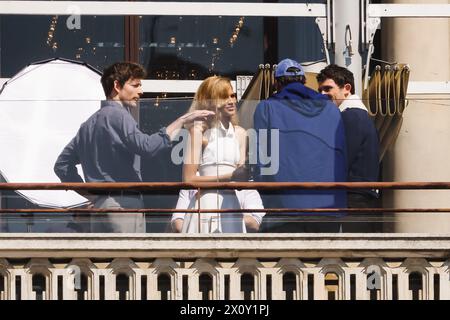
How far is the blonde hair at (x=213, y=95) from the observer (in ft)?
56.6

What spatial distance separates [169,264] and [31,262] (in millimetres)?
1106

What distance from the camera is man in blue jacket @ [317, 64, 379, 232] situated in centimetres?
1741

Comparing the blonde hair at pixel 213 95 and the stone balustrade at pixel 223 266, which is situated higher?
the blonde hair at pixel 213 95

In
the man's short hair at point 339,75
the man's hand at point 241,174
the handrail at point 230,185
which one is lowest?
the handrail at point 230,185

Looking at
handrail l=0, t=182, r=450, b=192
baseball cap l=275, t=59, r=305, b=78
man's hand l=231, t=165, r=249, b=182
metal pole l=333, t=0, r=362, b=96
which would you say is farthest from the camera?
metal pole l=333, t=0, r=362, b=96

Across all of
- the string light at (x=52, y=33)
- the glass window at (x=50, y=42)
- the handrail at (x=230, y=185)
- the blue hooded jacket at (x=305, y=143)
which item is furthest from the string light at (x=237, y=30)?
the handrail at (x=230, y=185)

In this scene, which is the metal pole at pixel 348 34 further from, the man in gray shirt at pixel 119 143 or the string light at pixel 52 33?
the man in gray shirt at pixel 119 143

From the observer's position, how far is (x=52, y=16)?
2269cm

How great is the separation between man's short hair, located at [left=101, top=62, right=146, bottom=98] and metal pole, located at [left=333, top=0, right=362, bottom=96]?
14.4 feet
